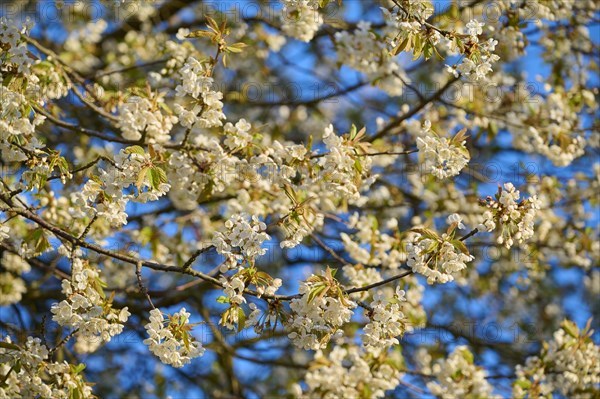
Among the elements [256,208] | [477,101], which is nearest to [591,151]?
[477,101]

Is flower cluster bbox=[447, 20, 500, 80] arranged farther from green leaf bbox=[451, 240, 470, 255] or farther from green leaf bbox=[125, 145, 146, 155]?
green leaf bbox=[125, 145, 146, 155]

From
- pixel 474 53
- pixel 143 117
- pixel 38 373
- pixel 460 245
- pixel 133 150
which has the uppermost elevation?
pixel 474 53

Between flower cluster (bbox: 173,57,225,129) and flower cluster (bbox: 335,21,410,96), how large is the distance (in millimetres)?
1424

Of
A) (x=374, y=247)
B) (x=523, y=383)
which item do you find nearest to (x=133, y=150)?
(x=374, y=247)

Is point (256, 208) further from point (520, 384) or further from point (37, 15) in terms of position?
point (37, 15)

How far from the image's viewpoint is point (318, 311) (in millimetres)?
2947

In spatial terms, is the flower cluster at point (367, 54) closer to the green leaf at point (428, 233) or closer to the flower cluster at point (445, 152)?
the flower cluster at point (445, 152)

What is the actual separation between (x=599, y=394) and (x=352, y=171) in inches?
87.2

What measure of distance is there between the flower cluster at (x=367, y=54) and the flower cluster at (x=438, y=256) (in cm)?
181

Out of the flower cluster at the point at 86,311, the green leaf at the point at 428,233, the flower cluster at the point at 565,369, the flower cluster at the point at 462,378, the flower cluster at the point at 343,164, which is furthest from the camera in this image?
the flower cluster at the point at 462,378

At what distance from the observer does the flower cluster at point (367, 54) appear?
4.57 metres

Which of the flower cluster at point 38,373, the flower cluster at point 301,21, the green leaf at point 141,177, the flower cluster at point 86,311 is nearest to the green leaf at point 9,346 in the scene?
the flower cluster at point 38,373

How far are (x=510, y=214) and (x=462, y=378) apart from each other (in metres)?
1.88

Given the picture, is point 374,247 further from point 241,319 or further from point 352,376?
point 241,319
